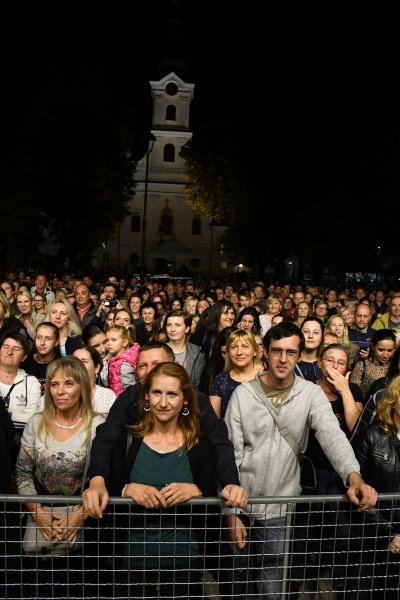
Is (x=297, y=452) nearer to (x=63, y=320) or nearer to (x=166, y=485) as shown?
(x=166, y=485)

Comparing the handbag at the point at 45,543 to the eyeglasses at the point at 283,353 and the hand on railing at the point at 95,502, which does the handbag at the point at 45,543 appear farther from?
the eyeglasses at the point at 283,353

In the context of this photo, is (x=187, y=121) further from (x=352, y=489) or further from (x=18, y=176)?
(x=352, y=489)

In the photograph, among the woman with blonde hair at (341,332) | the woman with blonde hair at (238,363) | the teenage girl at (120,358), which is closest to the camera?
the woman with blonde hair at (238,363)

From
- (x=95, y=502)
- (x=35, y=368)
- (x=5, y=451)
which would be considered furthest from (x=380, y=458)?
(x=35, y=368)

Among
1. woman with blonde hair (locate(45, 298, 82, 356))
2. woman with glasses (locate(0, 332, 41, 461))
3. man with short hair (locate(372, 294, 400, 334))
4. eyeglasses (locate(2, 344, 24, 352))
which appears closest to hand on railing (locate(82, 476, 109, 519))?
woman with glasses (locate(0, 332, 41, 461))

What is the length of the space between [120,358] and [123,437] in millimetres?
3599

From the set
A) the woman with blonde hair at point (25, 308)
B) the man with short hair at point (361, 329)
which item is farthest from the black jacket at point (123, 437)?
the woman with blonde hair at point (25, 308)

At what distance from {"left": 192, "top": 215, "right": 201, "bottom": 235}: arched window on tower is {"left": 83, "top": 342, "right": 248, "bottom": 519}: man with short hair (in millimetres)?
79948

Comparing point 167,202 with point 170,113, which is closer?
point 170,113

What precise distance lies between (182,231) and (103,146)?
4330 cm

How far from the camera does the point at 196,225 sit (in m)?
84.2

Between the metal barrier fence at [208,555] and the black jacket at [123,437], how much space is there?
20 cm

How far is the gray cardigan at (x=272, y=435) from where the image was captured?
458 cm

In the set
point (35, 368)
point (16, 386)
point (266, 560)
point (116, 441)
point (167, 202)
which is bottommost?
point (266, 560)
